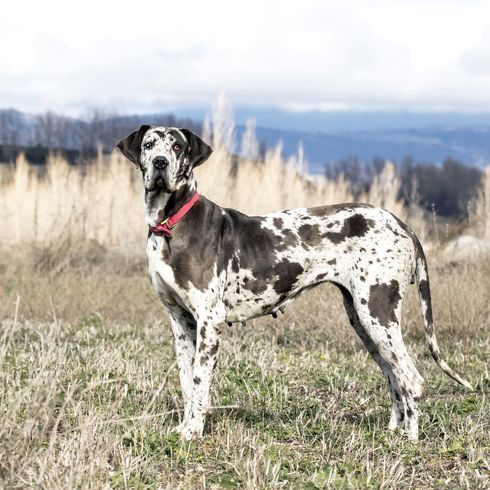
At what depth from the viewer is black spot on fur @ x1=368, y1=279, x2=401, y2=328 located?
5.61 m

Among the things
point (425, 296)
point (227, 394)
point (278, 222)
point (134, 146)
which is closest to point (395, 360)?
point (425, 296)

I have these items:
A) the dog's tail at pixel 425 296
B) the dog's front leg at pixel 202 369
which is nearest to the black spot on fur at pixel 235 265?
the dog's front leg at pixel 202 369

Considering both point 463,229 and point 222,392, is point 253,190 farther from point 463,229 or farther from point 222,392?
point 222,392

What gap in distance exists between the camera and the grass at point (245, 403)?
4.16 m

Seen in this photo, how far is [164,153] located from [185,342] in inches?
50.4

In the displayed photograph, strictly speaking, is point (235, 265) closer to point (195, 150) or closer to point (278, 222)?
point (278, 222)

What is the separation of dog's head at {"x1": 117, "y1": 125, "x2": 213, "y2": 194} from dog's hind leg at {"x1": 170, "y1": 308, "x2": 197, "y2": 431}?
85cm

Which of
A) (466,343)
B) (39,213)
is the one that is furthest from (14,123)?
(466,343)

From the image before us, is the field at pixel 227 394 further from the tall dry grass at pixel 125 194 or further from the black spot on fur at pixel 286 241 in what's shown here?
the tall dry grass at pixel 125 194

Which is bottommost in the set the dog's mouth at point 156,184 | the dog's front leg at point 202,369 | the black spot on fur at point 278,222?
the dog's front leg at point 202,369

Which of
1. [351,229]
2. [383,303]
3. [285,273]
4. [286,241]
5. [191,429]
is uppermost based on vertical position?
[351,229]

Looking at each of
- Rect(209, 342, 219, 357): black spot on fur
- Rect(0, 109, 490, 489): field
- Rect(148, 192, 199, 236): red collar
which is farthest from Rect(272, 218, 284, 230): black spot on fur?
Rect(0, 109, 490, 489): field

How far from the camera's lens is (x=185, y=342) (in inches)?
219

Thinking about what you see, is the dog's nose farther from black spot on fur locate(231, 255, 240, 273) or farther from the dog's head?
black spot on fur locate(231, 255, 240, 273)
